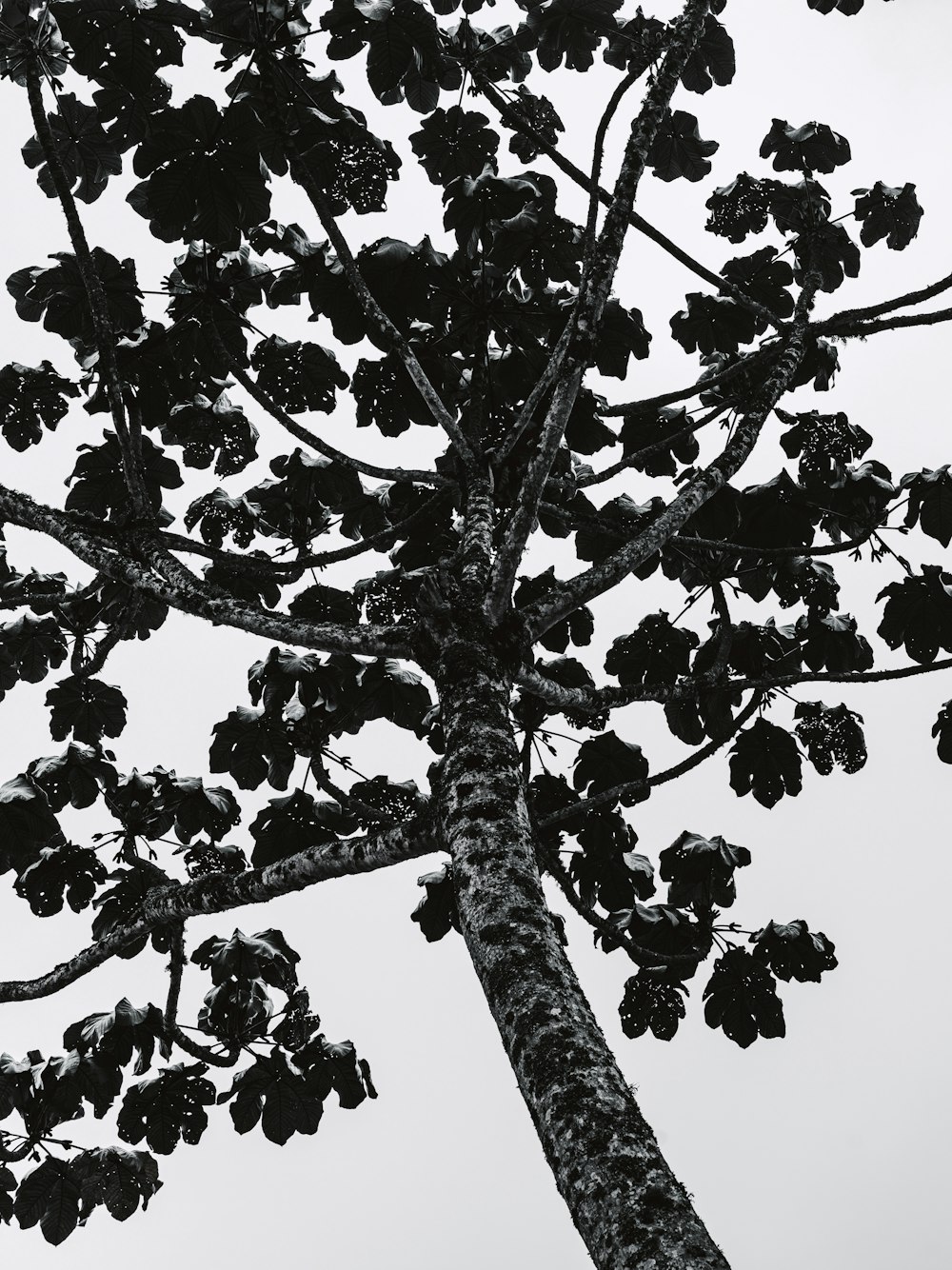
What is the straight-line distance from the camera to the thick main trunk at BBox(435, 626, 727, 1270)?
1.57 meters

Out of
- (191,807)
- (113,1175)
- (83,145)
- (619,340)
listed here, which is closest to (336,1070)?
(113,1175)

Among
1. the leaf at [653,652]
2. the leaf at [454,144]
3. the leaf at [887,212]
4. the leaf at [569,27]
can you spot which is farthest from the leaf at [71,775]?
the leaf at [887,212]

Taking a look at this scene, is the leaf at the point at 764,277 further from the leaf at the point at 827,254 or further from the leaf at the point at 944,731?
the leaf at the point at 944,731

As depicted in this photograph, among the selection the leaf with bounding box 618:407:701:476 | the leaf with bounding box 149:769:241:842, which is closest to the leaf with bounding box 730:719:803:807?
the leaf with bounding box 618:407:701:476

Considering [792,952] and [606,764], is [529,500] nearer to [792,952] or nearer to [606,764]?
[606,764]

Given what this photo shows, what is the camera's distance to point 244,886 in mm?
3408

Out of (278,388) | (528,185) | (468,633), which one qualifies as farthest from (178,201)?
(468,633)

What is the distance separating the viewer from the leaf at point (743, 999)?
500 centimetres

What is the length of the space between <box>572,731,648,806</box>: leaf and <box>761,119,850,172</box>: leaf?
325cm

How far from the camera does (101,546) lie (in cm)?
389

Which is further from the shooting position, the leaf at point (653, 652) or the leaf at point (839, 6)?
the leaf at point (653, 652)

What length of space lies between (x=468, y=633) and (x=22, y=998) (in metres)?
2.27

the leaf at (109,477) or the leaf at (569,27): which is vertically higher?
the leaf at (569,27)

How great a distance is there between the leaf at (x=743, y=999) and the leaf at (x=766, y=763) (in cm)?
82
